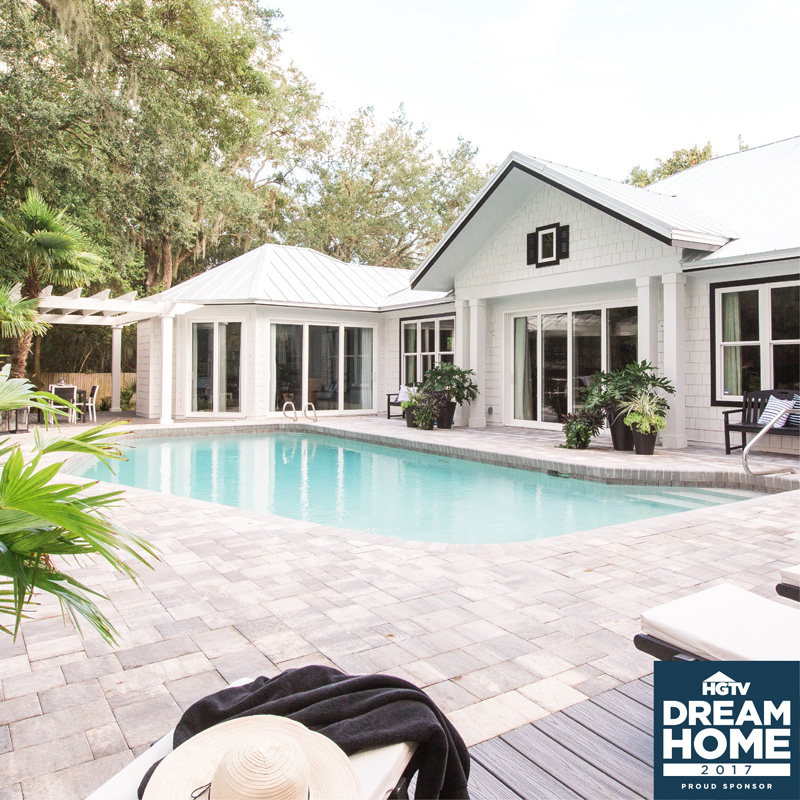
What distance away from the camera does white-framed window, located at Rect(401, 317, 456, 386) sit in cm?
1390

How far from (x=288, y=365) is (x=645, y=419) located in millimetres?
8105

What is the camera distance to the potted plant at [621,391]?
28.9 ft

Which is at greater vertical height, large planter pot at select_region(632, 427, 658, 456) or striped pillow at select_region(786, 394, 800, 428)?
striped pillow at select_region(786, 394, 800, 428)

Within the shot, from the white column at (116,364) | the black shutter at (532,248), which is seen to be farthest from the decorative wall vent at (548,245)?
the white column at (116,364)

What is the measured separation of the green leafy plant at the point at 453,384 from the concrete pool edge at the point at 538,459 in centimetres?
80

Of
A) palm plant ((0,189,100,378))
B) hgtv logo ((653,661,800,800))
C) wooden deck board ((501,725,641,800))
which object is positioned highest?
palm plant ((0,189,100,378))

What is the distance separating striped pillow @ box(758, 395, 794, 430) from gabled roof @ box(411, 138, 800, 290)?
6.22 feet

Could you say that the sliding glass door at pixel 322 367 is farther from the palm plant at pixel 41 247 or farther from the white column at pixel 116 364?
the white column at pixel 116 364

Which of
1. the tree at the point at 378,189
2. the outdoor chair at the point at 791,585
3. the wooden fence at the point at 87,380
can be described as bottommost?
the outdoor chair at the point at 791,585

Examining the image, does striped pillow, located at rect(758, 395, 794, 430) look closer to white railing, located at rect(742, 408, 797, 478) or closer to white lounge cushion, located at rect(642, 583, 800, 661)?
white railing, located at rect(742, 408, 797, 478)

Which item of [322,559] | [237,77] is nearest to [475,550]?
[322,559]

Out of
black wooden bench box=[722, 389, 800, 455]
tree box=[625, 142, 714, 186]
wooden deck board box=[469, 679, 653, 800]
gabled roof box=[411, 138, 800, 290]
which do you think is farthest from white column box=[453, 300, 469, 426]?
tree box=[625, 142, 714, 186]

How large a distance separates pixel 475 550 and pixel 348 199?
22.0 metres

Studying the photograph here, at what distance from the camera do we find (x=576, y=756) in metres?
1.93
